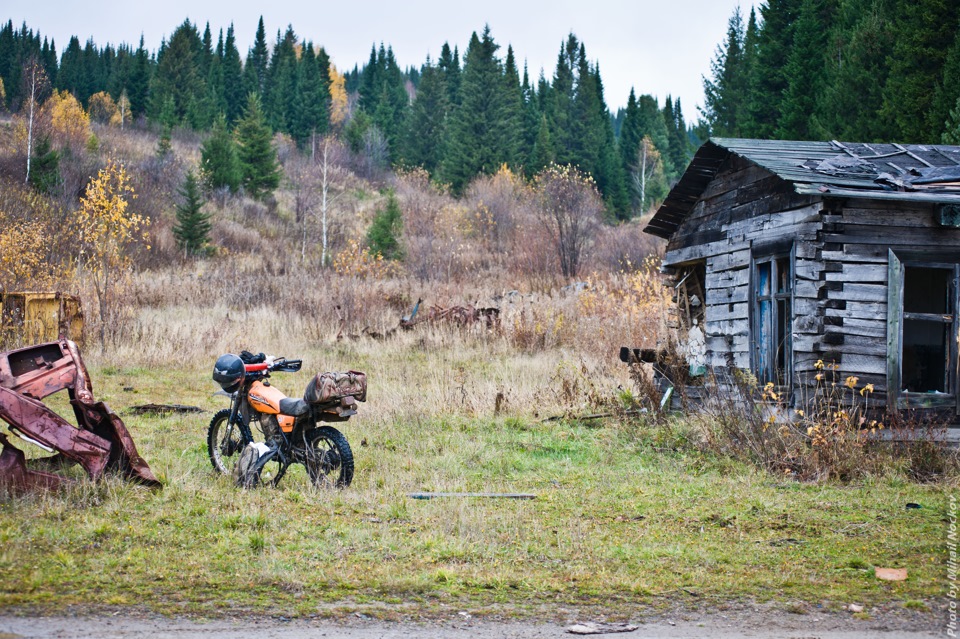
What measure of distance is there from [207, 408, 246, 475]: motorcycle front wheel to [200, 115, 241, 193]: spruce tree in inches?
1462

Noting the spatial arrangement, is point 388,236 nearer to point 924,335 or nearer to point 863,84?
point 863,84

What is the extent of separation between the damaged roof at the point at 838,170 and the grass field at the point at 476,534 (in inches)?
124

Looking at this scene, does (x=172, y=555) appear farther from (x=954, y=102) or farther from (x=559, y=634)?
(x=954, y=102)

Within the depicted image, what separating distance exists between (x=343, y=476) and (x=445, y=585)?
253cm

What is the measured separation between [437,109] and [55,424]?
6078 centimetres

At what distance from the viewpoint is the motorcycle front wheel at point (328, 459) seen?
276 inches

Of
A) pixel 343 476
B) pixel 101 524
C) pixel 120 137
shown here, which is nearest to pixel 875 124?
pixel 343 476

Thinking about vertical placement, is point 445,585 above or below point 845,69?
below

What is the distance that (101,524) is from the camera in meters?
5.62

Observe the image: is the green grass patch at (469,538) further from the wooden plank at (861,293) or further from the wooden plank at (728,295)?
the wooden plank at (728,295)

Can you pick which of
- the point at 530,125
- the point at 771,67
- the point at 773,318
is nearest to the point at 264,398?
the point at 773,318

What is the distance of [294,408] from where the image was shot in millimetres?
6934

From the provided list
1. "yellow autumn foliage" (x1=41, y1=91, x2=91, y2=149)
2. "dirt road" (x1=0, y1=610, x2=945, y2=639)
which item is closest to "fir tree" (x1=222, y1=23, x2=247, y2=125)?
"yellow autumn foliage" (x1=41, y1=91, x2=91, y2=149)

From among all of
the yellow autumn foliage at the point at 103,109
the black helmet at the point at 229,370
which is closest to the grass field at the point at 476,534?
the black helmet at the point at 229,370
